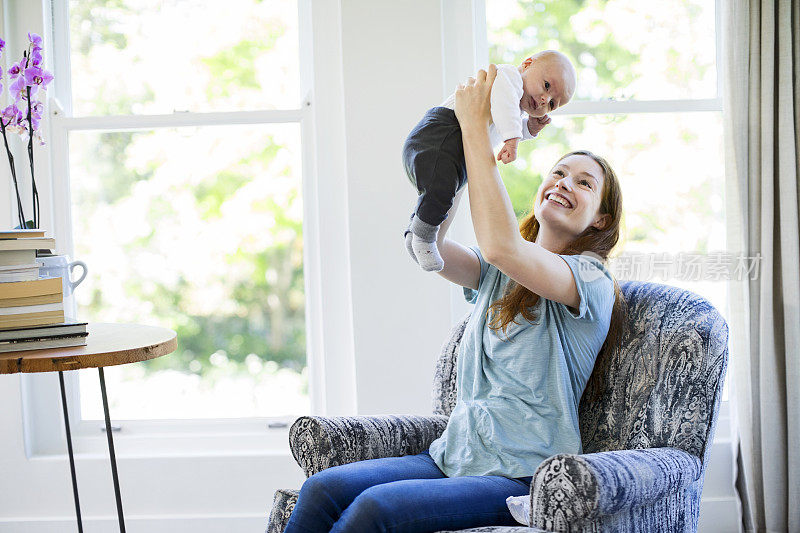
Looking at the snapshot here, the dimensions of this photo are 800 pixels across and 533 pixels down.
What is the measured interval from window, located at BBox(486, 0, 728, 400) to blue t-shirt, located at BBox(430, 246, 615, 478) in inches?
36.5

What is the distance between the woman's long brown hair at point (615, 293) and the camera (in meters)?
1.58

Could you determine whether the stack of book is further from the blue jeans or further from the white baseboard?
the white baseboard

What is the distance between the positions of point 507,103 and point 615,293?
0.56 m

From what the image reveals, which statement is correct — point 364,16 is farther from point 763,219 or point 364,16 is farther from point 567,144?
point 763,219

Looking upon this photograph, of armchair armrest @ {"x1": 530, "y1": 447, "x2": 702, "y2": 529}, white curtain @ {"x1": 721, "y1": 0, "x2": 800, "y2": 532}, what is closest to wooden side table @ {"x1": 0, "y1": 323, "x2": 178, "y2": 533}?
armchair armrest @ {"x1": 530, "y1": 447, "x2": 702, "y2": 529}

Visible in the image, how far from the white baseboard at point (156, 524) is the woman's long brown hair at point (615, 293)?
1.33 m

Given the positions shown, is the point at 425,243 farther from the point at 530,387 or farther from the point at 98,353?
the point at 98,353

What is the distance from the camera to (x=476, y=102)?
1422mm

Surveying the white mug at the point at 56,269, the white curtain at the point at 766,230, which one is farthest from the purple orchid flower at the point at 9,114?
the white curtain at the point at 766,230

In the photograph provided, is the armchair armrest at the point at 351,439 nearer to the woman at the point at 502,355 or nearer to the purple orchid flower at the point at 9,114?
the woman at the point at 502,355

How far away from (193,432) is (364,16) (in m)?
1.58

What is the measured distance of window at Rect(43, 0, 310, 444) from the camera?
249 centimetres

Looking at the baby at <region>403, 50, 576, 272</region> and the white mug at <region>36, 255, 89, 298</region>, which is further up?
the baby at <region>403, 50, 576, 272</region>

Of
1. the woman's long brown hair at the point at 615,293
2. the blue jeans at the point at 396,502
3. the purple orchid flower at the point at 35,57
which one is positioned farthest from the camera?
the purple orchid flower at the point at 35,57
